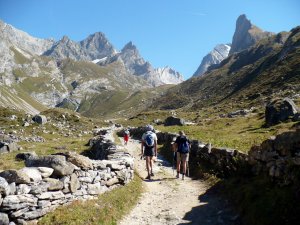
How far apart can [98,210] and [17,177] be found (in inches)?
146

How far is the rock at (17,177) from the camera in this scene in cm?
1401

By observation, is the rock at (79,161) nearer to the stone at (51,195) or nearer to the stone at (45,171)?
the stone at (45,171)

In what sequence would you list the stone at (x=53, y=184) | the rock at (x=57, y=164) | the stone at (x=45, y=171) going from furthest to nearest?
the rock at (x=57, y=164), the stone at (x=45, y=171), the stone at (x=53, y=184)

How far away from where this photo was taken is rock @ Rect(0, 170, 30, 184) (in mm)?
14008

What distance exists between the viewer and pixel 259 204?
13.7 meters

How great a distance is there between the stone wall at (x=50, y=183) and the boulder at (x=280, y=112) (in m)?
32.6

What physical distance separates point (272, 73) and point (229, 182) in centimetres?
14972

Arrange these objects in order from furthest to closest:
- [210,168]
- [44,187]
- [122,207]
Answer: [210,168]
[122,207]
[44,187]

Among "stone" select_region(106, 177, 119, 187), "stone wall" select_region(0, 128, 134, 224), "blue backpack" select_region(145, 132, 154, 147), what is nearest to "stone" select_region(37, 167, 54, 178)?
"stone wall" select_region(0, 128, 134, 224)

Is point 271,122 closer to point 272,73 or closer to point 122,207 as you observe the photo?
point 122,207

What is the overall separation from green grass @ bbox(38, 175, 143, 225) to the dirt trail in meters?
0.45

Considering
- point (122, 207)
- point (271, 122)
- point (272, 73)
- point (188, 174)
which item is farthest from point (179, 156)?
point (272, 73)

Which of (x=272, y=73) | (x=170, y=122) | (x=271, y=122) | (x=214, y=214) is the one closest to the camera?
(x=214, y=214)

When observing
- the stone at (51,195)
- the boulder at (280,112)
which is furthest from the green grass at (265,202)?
the boulder at (280,112)
